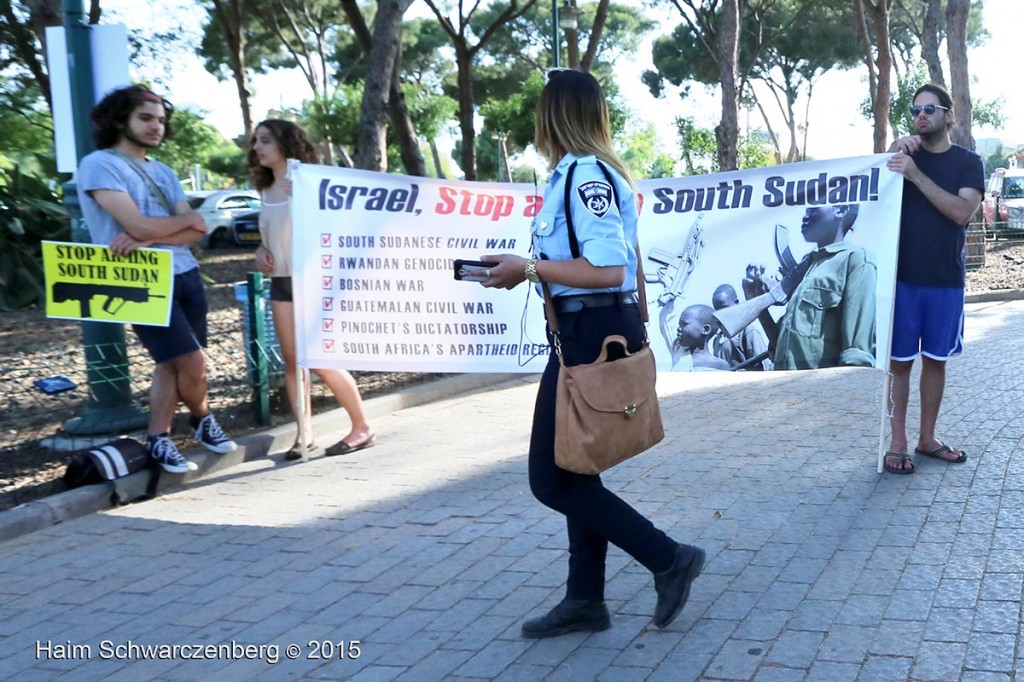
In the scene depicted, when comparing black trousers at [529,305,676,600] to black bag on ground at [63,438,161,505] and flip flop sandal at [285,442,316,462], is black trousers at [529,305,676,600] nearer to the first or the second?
black bag on ground at [63,438,161,505]

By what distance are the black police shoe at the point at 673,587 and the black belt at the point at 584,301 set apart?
2.93 feet

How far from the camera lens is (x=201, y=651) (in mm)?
3828

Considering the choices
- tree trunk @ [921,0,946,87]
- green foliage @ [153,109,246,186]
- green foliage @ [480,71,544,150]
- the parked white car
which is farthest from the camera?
green foliage @ [153,109,246,186]

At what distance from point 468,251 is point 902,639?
3.44 m

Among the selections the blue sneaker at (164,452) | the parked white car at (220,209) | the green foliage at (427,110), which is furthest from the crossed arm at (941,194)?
the green foliage at (427,110)

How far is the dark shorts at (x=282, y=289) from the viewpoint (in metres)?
6.55

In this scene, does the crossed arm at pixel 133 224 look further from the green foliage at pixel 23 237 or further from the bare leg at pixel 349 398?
the green foliage at pixel 23 237

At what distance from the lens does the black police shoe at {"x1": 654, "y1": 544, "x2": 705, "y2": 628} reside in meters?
3.76

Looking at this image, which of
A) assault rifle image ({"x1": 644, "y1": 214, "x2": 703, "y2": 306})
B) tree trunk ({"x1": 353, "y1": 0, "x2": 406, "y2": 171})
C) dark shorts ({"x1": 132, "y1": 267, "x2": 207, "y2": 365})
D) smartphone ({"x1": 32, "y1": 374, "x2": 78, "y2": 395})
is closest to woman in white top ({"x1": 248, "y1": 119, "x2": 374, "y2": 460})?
dark shorts ({"x1": 132, "y1": 267, "x2": 207, "y2": 365})

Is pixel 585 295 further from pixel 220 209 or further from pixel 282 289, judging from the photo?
pixel 220 209

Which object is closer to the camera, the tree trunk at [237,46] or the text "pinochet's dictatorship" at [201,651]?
the text "pinochet's dictatorship" at [201,651]

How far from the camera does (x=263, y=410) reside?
733cm

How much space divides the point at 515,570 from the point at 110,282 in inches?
108

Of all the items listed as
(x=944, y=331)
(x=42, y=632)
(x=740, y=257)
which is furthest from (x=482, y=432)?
(x=42, y=632)
